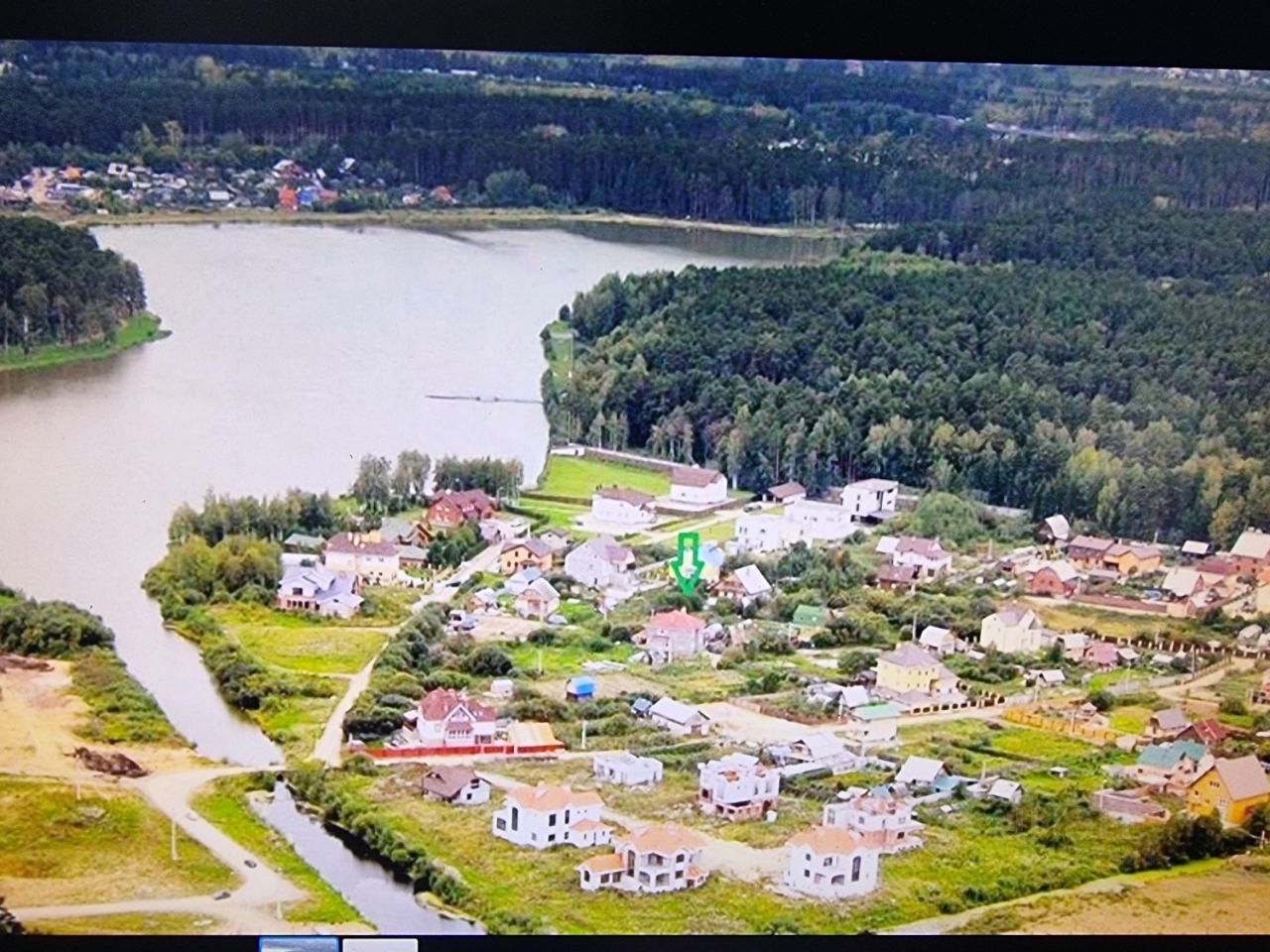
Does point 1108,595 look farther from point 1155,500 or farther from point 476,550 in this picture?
point 476,550

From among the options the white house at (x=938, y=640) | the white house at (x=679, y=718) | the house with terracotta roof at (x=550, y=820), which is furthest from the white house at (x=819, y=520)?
the house with terracotta roof at (x=550, y=820)

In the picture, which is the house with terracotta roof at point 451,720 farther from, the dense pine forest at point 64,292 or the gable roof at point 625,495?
the dense pine forest at point 64,292

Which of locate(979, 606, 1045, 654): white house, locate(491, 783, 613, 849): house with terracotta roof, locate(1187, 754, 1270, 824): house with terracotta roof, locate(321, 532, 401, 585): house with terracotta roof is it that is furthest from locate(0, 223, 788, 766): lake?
locate(1187, 754, 1270, 824): house with terracotta roof

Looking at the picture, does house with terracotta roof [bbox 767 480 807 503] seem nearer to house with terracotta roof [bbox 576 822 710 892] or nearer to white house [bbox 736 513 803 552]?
white house [bbox 736 513 803 552]

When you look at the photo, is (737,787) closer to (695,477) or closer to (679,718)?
(679,718)

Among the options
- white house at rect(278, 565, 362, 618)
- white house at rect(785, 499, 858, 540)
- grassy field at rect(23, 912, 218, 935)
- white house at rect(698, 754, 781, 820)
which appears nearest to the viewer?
grassy field at rect(23, 912, 218, 935)

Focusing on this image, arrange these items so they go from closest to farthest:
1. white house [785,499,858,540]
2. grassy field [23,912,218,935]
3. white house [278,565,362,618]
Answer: grassy field [23,912,218,935]
white house [278,565,362,618]
white house [785,499,858,540]
